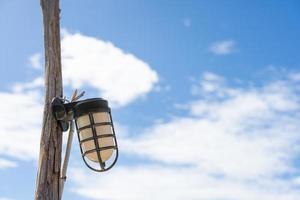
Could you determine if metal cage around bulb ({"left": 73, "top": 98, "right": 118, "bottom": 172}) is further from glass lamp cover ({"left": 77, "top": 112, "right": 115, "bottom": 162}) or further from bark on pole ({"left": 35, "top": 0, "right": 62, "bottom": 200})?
bark on pole ({"left": 35, "top": 0, "right": 62, "bottom": 200})

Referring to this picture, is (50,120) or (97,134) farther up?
(50,120)

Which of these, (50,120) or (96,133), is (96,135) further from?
(50,120)

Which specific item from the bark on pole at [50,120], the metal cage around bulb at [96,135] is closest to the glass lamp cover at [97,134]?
the metal cage around bulb at [96,135]

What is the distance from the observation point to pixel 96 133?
2.35m

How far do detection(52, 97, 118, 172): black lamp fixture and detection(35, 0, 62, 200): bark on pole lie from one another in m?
0.14

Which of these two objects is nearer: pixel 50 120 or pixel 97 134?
pixel 97 134

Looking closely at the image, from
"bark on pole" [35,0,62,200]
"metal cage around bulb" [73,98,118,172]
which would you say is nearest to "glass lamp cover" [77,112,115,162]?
"metal cage around bulb" [73,98,118,172]

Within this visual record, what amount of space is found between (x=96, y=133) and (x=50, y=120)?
27 cm

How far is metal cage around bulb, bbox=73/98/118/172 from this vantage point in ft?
7.73

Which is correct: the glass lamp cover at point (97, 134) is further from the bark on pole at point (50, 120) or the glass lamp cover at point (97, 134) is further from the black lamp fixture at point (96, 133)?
the bark on pole at point (50, 120)

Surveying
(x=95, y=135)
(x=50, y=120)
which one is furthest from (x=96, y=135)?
(x=50, y=120)

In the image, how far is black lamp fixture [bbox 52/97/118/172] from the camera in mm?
2355

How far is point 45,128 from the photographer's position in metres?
2.46

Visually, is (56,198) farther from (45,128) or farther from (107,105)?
(107,105)
